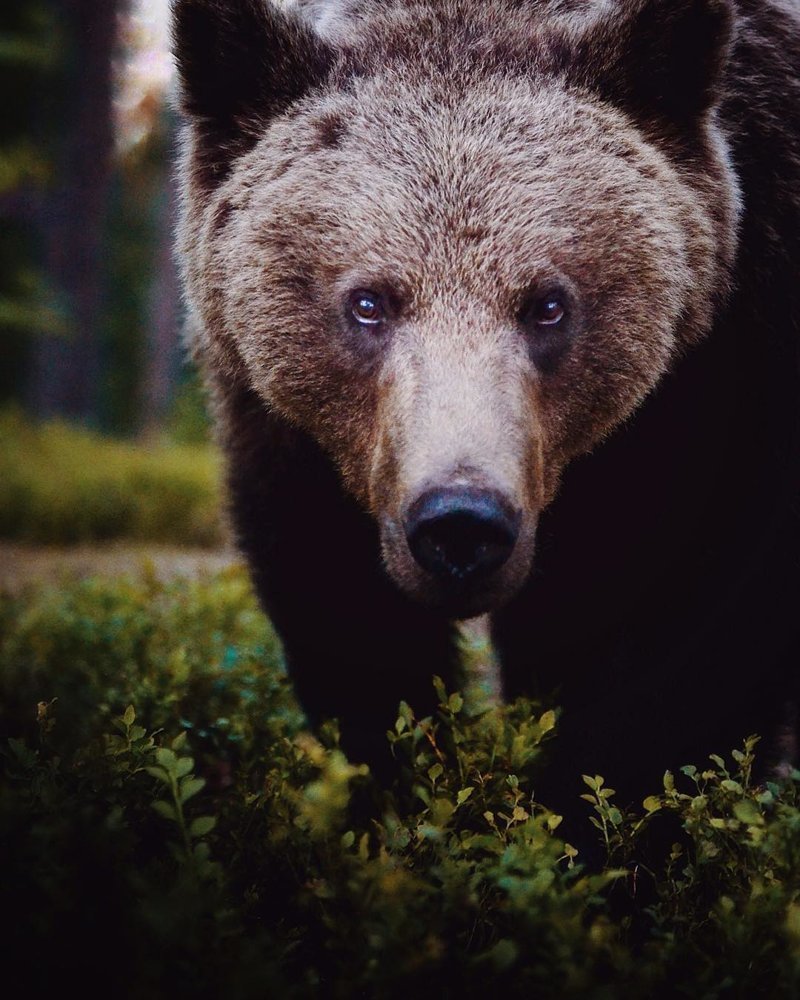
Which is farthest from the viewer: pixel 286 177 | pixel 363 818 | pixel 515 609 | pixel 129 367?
pixel 129 367

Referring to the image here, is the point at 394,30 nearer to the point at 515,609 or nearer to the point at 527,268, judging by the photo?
the point at 527,268

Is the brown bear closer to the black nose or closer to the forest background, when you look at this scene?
the black nose

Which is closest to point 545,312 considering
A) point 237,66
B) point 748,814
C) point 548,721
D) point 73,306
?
point 548,721

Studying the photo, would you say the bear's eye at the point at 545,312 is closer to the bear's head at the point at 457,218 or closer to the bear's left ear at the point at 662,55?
the bear's head at the point at 457,218

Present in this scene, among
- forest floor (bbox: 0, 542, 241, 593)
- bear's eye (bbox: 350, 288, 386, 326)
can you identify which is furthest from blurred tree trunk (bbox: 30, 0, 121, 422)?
bear's eye (bbox: 350, 288, 386, 326)

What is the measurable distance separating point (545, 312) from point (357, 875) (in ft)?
4.98

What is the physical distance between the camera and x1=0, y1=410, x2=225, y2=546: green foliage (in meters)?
9.59

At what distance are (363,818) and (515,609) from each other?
0.81 m

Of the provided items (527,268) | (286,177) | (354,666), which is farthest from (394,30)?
(354,666)

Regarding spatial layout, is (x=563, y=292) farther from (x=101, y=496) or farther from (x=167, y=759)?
(x=101, y=496)

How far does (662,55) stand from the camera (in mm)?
3018

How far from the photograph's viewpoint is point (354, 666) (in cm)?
348

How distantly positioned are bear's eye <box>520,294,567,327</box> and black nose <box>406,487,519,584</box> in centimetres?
62

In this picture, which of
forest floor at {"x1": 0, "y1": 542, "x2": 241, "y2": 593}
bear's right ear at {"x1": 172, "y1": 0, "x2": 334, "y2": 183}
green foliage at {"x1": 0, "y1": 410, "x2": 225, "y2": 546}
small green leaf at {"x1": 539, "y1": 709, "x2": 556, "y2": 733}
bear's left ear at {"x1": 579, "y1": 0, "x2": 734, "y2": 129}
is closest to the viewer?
small green leaf at {"x1": 539, "y1": 709, "x2": 556, "y2": 733}
